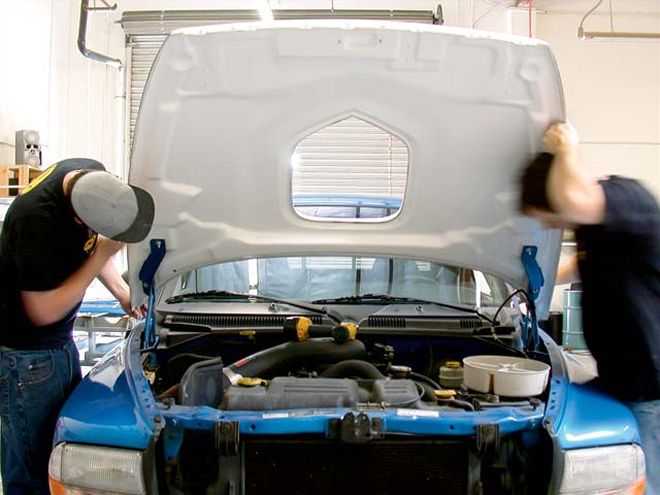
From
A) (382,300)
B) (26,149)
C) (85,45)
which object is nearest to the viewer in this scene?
(382,300)

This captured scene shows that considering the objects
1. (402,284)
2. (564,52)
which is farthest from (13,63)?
(564,52)

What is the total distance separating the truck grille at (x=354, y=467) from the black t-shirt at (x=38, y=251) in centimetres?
88

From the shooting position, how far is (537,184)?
184cm

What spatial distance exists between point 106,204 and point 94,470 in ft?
2.54

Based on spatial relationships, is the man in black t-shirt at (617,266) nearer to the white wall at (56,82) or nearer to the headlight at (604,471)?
the headlight at (604,471)

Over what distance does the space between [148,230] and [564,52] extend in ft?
24.8

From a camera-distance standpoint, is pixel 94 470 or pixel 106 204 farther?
pixel 106 204

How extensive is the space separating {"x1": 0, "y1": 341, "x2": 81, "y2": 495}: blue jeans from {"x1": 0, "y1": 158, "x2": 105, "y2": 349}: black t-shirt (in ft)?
0.20

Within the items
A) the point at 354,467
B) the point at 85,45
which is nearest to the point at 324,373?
the point at 354,467

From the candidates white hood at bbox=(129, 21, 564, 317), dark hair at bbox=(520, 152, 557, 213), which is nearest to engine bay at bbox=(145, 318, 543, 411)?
white hood at bbox=(129, 21, 564, 317)

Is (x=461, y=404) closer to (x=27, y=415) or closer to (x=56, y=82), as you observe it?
(x=27, y=415)

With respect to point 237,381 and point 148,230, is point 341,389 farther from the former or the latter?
point 148,230

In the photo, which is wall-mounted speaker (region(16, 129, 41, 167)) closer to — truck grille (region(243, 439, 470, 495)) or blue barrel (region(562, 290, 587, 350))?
truck grille (region(243, 439, 470, 495))

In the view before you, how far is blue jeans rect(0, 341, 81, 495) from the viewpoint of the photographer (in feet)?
6.49
